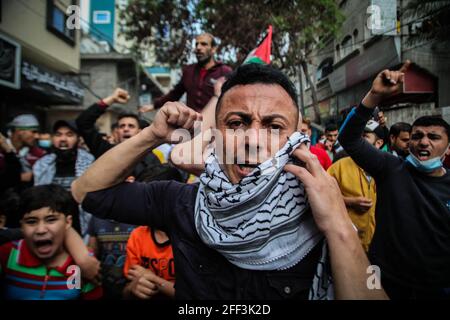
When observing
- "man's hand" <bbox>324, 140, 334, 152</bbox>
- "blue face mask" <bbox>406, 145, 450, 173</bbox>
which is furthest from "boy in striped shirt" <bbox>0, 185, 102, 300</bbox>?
"blue face mask" <bbox>406, 145, 450, 173</bbox>

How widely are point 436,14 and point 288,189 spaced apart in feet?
3.45

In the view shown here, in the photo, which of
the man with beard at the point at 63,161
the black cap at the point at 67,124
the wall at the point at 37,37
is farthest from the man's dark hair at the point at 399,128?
the wall at the point at 37,37

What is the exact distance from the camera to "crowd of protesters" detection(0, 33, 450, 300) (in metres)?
1.02

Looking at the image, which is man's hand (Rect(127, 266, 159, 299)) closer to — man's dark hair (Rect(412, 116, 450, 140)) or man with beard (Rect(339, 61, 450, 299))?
man with beard (Rect(339, 61, 450, 299))

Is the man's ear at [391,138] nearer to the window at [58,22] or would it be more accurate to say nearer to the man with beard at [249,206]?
the man with beard at [249,206]

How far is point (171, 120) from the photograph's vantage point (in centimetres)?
118

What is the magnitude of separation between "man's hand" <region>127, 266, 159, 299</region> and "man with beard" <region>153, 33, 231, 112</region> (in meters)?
1.28

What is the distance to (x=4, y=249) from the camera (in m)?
1.73

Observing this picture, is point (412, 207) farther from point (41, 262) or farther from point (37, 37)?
point (37, 37)

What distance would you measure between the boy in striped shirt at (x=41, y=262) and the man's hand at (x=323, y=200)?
1.34 m

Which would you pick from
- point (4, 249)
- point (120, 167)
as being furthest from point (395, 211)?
point (4, 249)

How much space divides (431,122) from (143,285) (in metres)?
1.54

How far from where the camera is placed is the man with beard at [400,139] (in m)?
1.41
